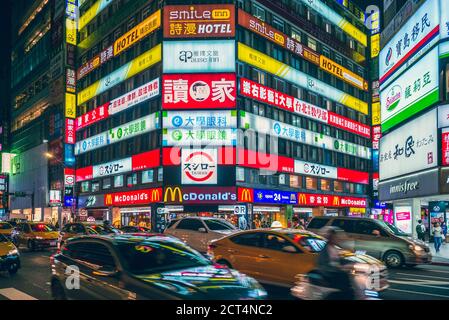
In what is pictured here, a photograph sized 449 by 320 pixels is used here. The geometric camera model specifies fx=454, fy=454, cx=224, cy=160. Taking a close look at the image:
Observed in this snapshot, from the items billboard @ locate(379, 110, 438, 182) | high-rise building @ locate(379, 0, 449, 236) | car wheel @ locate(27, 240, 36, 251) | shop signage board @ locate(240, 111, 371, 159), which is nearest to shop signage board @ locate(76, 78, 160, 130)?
shop signage board @ locate(240, 111, 371, 159)

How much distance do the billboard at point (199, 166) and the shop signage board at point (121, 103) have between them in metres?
6.76

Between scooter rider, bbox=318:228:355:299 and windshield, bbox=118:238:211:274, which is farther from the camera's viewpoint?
scooter rider, bbox=318:228:355:299

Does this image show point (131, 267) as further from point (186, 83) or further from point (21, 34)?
point (21, 34)

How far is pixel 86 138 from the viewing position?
54.2 m

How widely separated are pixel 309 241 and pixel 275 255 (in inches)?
35.1

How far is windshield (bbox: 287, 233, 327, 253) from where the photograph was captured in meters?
10.5

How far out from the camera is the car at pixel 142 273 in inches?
248

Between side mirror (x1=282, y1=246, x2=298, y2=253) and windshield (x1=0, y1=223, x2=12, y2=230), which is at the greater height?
side mirror (x1=282, y1=246, x2=298, y2=253)

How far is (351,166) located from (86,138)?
107ft

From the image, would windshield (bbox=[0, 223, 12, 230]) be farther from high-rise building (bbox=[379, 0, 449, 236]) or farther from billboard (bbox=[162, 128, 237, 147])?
high-rise building (bbox=[379, 0, 449, 236])

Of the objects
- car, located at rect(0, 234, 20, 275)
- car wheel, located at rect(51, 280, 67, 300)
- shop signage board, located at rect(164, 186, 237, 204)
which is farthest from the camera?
shop signage board, located at rect(164, 186, 237, 204)

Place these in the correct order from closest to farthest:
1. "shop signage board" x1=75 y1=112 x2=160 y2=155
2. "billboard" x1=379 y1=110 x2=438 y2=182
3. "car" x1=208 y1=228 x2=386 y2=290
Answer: "car" x1=208 y1=228 x2=386 y2=290 → "billboard" x1=379 y1=110 x2=438 y2=182 → "shop signage board" x1=75 y1=112 x2=160 y2=155

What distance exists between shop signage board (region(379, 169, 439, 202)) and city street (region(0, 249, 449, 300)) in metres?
9.22

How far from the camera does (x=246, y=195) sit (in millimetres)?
39812
